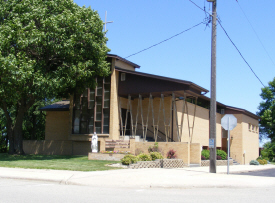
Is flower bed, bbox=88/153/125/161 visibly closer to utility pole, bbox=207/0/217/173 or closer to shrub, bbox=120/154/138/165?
shrub, bbox=120/154/138/165

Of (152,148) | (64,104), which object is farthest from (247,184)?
(64,104)

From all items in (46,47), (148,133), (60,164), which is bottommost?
(60,164)

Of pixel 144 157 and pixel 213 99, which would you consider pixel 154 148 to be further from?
pixel 213 99

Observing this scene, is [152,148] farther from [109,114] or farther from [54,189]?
[54,189]

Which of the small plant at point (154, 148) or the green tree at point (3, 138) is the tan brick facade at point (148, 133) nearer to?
the small plant at point (154, 148)

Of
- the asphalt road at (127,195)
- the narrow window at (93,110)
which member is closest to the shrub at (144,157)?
the narrow window at (93,110)

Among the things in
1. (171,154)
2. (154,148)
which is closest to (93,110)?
(154,148)

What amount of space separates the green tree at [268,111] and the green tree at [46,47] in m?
36.1

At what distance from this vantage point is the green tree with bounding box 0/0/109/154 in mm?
21812

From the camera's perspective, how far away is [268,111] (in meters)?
53.5

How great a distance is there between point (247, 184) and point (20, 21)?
57.5 feet

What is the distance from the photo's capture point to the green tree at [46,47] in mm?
21812

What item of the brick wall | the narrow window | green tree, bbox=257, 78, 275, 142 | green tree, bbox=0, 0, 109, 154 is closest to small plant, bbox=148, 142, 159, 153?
the brick wall

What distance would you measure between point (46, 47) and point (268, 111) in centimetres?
4065
